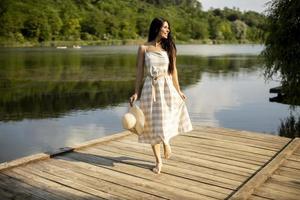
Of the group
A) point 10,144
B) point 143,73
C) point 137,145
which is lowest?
point 10,144

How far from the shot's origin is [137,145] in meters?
6.52

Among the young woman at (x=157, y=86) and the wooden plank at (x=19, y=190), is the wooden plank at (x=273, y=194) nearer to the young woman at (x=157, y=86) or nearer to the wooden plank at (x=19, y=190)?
the young woman at (x=157, y=86)

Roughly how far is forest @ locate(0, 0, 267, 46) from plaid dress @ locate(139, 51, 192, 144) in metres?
81.2

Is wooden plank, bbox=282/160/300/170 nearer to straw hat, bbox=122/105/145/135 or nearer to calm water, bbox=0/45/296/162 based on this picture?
straw hat, bbox=122/105/145/135

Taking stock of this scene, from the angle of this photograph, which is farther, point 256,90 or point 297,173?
point 256,90

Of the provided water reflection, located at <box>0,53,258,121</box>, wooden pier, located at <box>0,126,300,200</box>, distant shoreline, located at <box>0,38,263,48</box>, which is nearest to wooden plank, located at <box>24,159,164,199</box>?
wooden pier, located at <box>0,126,300,200</box>

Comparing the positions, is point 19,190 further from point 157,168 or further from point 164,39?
point 164,39

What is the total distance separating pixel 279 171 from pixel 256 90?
18.4 metres

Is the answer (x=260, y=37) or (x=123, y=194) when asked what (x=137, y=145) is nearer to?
(x=123, y=194)

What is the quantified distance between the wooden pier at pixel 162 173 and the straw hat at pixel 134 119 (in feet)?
2.04

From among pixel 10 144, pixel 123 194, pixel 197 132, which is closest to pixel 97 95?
pixel 10 144

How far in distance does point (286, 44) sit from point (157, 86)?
27.5 feet

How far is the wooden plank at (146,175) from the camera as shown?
449cm

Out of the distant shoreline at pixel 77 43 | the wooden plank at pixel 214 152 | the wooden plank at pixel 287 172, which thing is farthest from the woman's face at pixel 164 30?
the distant shoreline at pixel 77 43
